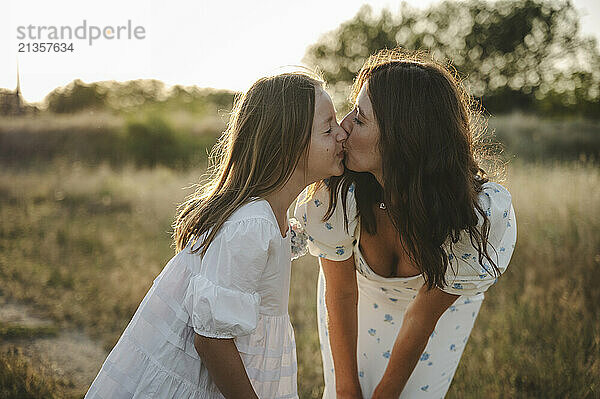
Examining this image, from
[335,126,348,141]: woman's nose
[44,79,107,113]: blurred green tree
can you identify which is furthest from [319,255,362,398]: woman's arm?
[44,79,107,113]: blurred green tree

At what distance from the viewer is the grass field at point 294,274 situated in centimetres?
293

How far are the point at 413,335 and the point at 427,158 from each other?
0.59 meters

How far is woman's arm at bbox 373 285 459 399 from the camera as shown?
1.85 metres

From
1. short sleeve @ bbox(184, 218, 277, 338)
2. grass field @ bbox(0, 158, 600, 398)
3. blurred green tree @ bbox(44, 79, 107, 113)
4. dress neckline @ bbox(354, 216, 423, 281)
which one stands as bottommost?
grass field @ bbox(0, 158, 600, 398)

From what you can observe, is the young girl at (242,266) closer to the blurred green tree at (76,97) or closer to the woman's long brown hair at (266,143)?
the woman's long brown hair at (266,143)

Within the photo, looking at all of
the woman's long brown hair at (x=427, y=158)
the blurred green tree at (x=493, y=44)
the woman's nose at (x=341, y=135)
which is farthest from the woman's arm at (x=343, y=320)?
the blurred green tree at (x=493, y=44)

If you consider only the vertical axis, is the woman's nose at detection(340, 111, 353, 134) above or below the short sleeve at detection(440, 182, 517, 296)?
above

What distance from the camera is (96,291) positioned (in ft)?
12.6

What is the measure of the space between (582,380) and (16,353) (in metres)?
2.93

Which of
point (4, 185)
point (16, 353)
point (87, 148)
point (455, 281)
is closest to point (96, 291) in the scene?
point (16, 353)

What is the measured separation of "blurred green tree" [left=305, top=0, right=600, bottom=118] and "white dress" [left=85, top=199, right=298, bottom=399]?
7473 millimetres

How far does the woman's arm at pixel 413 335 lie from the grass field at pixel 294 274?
97cm

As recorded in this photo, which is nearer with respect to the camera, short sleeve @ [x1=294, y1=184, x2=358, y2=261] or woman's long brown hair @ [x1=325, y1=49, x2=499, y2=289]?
woman's long brown hair @ [x1=325, y1=49, x2=499, y2=289]

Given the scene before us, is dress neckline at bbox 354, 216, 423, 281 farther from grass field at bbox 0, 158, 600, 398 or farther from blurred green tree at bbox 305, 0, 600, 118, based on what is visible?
blurred green tree at bbox 305, 0, 600, 118
